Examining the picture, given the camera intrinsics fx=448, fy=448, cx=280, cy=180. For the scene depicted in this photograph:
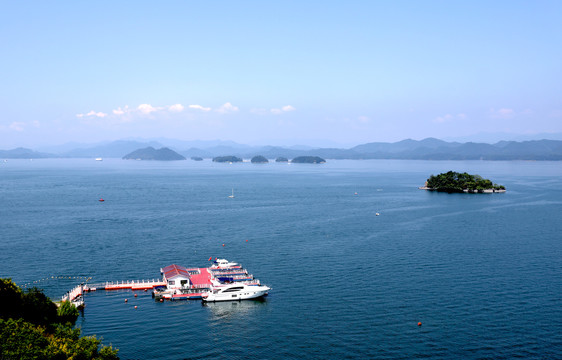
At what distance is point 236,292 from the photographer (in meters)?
51.5

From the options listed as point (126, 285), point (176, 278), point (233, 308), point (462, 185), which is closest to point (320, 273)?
point (233, 308)

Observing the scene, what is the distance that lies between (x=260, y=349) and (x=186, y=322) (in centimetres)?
984

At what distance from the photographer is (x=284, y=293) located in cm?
5119

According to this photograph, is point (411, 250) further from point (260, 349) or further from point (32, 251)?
point (32, 251)

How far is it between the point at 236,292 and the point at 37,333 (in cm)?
2477

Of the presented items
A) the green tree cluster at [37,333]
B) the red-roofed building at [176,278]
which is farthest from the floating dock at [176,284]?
the green tree cluster at [37,333]

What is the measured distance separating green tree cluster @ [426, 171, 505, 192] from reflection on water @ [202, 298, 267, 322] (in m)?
124

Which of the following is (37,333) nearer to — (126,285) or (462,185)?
(126,285)

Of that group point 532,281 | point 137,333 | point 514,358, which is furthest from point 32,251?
point 532,281

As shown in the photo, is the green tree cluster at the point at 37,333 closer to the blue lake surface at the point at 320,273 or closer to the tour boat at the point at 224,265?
the blue lake surface at the point at 320,273

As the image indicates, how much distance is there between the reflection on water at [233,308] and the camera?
154 feet

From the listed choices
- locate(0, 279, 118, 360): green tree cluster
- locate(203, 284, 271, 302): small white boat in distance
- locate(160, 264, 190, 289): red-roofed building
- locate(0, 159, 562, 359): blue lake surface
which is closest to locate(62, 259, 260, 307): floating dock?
locate(160, 264, 190, 289): red-roofed building

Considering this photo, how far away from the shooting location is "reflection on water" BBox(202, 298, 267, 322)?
46.8m

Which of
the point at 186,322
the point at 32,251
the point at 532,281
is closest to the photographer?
the point at 186,322
